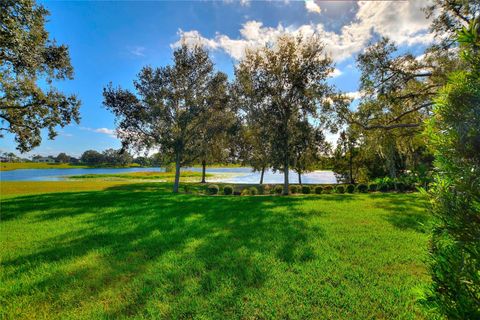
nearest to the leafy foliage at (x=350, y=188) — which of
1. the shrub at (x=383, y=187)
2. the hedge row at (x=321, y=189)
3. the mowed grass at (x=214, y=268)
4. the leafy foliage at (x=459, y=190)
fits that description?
the hedge row at (x=321, y=189)

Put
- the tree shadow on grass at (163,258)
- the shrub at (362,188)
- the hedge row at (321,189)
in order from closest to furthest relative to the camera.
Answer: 1. the tree shadow on grass at (163,258)
2. the hedge row at (321,189)
3. the shrub at (362,188)

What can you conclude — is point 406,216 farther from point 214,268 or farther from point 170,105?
point 170,105

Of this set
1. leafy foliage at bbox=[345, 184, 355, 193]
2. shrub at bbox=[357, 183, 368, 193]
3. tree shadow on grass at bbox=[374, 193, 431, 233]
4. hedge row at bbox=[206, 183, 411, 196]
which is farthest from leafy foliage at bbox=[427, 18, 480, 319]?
shrub at bbox=[357, 183, 368, 193]

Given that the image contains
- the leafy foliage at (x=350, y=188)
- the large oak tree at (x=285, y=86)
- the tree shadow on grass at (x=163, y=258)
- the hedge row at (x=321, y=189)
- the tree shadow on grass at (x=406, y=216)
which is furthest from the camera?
the leafy foliage at (x=350, y=188)

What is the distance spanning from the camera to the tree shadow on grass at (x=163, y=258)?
3584 millimetres

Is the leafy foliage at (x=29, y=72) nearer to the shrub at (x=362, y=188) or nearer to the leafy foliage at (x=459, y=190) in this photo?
the leafy foliage at (x=459, y=190)

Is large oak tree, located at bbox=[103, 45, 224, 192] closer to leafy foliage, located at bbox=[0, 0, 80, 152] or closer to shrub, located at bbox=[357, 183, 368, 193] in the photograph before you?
leafy foliage, located at bbox=[0, 0, 80, 152]

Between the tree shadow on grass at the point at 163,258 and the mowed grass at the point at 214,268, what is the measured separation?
24 mm

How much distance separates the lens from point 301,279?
399 cm

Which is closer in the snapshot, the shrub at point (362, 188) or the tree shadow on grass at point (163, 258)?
the tree shadow on grass at point (163, 258)

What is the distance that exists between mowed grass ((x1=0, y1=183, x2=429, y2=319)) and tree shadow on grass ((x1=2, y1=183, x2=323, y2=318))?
Answer: 0.08 ft

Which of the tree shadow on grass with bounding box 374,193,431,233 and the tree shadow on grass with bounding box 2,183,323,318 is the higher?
the tree shadow on grass with bounding box 374,193,431,233

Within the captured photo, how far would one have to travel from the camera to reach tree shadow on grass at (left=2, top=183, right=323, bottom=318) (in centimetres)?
358

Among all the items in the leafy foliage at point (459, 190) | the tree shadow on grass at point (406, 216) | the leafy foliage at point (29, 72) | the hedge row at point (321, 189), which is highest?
the leafy foliage at point (29, 72)
